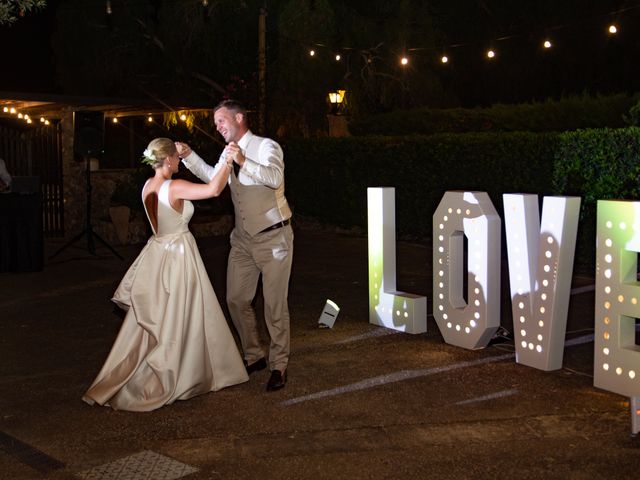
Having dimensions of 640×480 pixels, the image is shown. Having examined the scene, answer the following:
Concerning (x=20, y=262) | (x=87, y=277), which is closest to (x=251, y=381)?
(x=87, y=277)

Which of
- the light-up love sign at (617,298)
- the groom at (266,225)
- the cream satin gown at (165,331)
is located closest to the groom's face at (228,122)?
the groom at (266,225)

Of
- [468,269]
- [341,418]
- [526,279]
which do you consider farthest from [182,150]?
[526,279]

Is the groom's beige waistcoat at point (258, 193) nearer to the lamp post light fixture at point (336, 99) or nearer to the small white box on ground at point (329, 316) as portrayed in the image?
the small white box on ground at point (329, 316)

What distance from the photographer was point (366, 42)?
24.3 metres

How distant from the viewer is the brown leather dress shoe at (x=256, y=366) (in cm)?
666

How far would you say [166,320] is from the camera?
→ 5867mm

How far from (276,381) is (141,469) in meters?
1.62

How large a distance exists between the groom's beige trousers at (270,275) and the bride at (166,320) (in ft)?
1.20

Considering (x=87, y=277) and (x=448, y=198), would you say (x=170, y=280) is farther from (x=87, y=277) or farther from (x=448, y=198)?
(x=87, y=277)

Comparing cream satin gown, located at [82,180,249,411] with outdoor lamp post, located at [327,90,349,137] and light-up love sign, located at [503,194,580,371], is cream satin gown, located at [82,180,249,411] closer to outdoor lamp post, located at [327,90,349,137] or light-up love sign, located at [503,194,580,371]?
light-up love sign, located at [503,194,580,371]

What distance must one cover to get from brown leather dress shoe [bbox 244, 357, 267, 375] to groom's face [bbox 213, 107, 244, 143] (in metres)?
1.76

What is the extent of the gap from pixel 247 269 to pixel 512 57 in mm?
22641

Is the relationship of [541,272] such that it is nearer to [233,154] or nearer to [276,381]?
[276,381]

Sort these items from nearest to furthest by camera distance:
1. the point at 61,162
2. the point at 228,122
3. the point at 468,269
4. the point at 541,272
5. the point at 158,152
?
the point at 158,152 < the point at 228,122 < the point at 541,272 < the point at 468,269 < the point at 61,162
